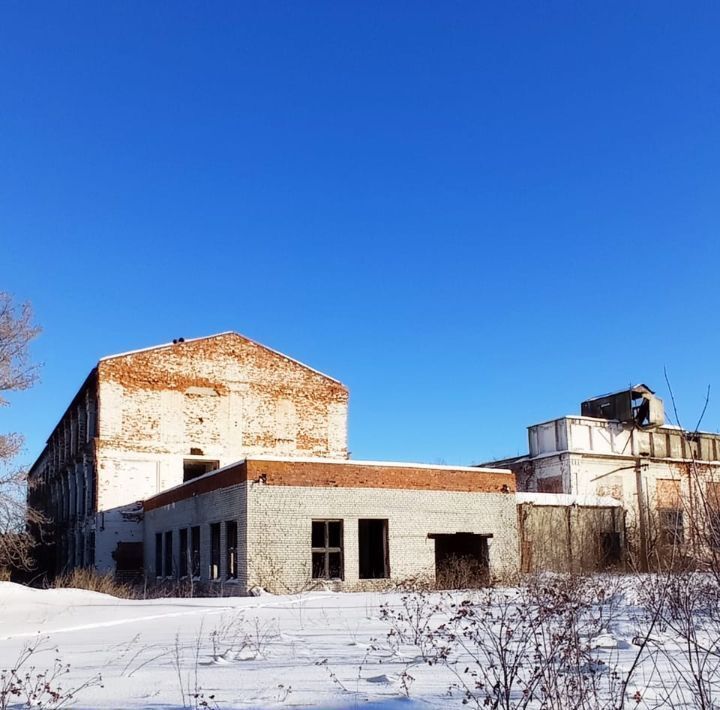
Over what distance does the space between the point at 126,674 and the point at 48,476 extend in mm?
40182

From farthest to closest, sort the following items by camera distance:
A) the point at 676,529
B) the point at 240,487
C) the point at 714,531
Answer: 1. the point at 240,487
2. the point at 676,529
3. the point at 714,531

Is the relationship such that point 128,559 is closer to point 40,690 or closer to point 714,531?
point 40,690

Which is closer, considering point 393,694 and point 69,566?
point 393,694

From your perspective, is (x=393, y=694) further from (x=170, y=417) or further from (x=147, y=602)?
(x=170, y=417)

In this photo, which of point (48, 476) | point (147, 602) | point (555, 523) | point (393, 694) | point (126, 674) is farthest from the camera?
point (48, 476)

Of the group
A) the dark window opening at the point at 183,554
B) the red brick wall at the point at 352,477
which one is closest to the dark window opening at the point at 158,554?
the dark window opening at the point at 183,554

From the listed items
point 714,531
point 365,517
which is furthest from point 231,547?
point 714,531

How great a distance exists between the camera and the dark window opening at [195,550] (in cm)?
2486

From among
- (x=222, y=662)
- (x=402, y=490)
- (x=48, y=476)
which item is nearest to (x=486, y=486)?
(x=402, y=490)

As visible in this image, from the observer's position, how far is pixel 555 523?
26297 mm

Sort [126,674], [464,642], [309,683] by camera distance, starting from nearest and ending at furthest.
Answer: [309,683]
[126,674]
[464,642]

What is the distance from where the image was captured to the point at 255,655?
905 centimetres

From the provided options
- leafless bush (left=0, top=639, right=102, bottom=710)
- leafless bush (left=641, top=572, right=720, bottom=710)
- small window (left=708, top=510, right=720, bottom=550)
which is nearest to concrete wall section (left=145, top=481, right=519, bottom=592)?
leafless bush (left=641, top=572, right=720, bottom=710)

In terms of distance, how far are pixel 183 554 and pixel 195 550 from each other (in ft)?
3.48
